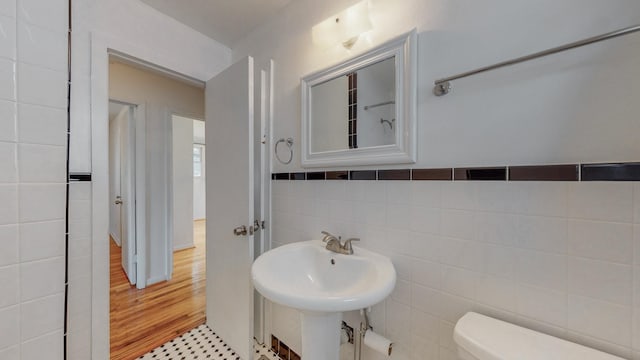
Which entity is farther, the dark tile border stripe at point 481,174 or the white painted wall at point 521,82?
the dark tile border stripe at point 481,174

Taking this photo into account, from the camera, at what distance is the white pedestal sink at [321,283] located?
2.30ft

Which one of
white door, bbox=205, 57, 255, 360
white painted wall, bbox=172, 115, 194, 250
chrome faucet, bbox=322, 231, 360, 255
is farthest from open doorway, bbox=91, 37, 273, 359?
white painted wall, bbox=172, 115, 194, 250

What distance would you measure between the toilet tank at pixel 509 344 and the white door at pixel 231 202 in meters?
1.09

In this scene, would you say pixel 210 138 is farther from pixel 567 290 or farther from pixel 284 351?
pixel 567 290

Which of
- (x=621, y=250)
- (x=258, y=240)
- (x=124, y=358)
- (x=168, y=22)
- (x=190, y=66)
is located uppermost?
(x=168, y=22)

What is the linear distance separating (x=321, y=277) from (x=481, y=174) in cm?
78

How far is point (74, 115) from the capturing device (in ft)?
3.83

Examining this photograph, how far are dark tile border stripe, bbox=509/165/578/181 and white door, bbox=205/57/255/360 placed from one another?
1204 mm

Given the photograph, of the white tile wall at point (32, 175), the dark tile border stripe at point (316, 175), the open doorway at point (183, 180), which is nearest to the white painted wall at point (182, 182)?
the open doorway at point (183, 180)

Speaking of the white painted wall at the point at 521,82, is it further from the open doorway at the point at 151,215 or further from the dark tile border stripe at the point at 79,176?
the open doorway at the point at 151,215

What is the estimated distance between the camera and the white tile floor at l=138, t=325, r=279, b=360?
1.48 m

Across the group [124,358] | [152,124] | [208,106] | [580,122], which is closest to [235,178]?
[208,106]

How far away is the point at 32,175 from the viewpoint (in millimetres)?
894

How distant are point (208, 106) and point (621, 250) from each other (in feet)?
6.89
